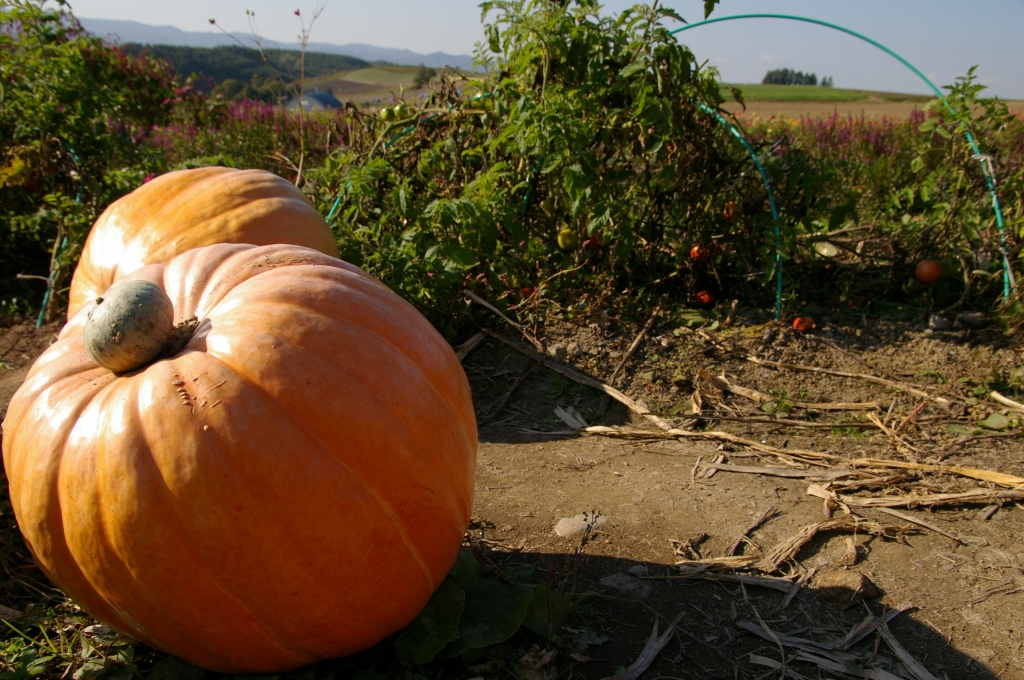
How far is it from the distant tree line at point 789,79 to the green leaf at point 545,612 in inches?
1627

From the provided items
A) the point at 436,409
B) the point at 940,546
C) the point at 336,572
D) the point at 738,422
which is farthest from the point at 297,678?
the point at 738,422

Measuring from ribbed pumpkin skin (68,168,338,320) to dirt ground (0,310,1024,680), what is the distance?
1124 millimetres

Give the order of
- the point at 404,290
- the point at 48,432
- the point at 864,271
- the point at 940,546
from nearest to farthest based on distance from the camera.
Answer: the point at 48,432 → the point at 940,546 → the point at 404,290 → the point at 864,271

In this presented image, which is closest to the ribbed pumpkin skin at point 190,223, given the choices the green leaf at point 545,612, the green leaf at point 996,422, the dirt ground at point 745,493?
the dirt ground at point 745,493

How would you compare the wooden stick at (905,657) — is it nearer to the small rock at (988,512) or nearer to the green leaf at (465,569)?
the small rock at (988,512)

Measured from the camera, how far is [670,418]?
3.47 meters

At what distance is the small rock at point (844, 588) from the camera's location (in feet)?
7.00

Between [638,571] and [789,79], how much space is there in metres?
44.8

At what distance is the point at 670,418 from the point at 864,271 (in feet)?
7.23

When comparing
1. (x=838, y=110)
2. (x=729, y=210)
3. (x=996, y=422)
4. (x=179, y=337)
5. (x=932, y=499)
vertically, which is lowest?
(x=932, y=499)

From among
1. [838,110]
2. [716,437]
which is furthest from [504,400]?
[838,110]

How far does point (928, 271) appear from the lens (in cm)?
430

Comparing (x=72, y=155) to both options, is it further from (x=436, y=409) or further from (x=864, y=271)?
(x=864, y=271)

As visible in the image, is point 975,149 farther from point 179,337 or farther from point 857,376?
point 179,337
